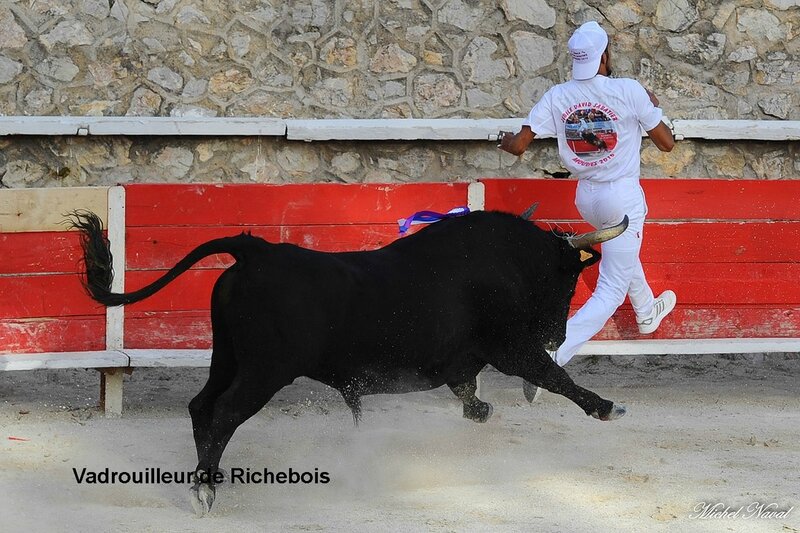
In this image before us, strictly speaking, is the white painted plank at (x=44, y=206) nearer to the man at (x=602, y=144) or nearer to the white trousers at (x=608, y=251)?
the man at (x=602, y=144)

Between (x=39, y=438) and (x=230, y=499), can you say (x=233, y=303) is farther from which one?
(x=39, y=438)

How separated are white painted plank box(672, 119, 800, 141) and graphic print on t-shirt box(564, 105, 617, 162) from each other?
6.10 feet

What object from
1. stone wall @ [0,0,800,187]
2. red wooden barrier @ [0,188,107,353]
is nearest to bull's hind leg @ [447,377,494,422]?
red wooden barrier @ [0,188,107,353]

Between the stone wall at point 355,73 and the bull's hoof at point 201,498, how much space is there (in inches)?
117

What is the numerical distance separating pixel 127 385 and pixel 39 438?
115cm

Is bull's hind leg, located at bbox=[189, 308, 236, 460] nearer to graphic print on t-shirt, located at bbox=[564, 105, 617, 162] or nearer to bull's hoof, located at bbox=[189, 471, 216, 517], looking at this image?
bull's hoof, located at bbox=[189, 471, 216, 517]

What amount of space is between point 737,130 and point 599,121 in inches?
82.4

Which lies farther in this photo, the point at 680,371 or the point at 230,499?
the point at 680,371

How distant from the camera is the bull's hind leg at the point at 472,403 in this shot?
4.75m

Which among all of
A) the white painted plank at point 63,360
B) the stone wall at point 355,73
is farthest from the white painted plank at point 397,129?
the white painted plank at point 63,360

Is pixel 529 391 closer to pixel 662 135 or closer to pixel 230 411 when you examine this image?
pixel 662 135

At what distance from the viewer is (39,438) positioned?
16.3ft

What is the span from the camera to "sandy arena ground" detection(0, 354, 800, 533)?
3.92 metres

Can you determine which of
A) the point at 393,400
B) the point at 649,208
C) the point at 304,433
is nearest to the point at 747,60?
the point at 649,208
